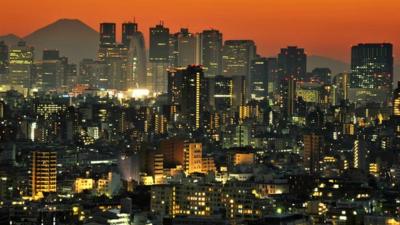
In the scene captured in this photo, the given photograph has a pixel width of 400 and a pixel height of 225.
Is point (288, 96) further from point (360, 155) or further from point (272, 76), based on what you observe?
point (360, 155)

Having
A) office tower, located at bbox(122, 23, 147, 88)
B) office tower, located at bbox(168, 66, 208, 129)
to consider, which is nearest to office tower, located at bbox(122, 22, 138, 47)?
office tower, located at bbox(122, 23, 147, 88)

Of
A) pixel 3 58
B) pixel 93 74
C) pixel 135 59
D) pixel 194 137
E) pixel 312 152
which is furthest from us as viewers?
pixel 93 74

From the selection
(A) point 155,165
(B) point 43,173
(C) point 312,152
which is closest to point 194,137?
(C) point 312,152

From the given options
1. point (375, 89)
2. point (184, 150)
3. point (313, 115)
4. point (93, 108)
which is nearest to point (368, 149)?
point (184, 150)

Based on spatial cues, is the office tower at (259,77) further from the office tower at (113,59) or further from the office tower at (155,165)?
the office tower at (155,165)

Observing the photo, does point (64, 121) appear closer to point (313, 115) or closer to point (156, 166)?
point (313, 115)

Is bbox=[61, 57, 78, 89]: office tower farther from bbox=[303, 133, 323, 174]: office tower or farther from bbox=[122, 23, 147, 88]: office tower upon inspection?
bbox=[303, 133, 323, 174]: office tower
